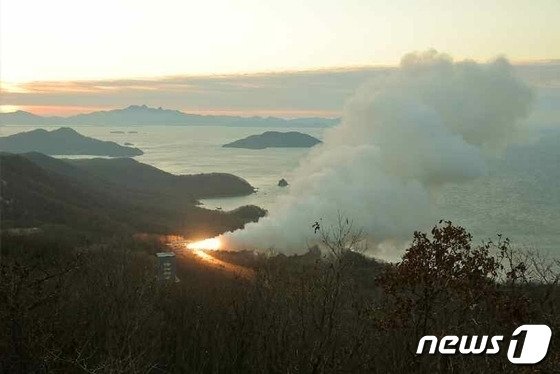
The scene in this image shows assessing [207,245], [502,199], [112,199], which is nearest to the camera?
[207,245]

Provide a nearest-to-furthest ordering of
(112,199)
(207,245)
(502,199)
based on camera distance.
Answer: (207,245)
(502,199)
(112,199)

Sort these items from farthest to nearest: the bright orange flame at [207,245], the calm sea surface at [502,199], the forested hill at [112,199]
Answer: the forested hill at [112,199] < the calm sea surface at [502,199] < the bright orange flame at [207,245]

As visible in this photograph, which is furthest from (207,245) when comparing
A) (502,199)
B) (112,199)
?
(502,199)

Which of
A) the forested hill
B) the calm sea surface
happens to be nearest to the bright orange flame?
the forested hill

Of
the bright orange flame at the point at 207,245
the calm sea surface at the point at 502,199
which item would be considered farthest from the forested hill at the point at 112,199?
the bright orange flame at the point at 207,245

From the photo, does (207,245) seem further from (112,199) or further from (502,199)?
(502,199)

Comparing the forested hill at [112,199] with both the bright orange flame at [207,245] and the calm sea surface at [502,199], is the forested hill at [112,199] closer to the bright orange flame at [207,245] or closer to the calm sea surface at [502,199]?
the calm sea surface at [502,199]

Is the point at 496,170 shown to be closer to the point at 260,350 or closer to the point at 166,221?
the point at 166,221

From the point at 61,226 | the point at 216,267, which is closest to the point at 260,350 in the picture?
the point at 216,267

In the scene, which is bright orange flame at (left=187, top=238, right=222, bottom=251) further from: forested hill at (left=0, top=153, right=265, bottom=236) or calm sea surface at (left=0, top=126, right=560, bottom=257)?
calm sea surface at (left=0, top=126, right=560, bottom=257)
